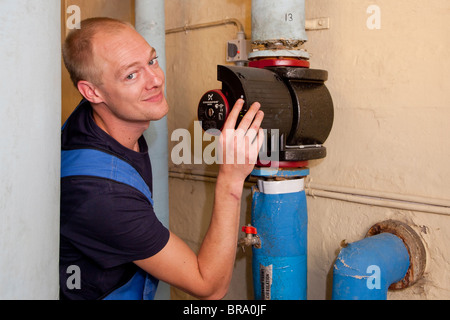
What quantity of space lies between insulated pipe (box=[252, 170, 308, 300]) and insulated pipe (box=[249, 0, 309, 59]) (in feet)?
1.12

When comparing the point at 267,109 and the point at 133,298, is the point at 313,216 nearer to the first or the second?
the point at 267,109

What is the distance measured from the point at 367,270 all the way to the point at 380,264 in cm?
5

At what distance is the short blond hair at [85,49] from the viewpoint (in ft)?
3.62

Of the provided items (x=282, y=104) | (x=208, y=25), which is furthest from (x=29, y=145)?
(x=208, y=25)

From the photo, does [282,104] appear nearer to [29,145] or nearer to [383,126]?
[383,126]

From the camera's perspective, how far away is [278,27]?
1.20 metres

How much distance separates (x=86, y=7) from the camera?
85.5 inches

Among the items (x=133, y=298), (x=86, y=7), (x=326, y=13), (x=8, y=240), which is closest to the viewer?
(x=8, y=240)

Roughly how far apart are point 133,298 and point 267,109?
597 mm

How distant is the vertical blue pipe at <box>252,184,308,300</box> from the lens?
1223mm

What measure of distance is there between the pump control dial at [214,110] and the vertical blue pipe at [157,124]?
0.47m

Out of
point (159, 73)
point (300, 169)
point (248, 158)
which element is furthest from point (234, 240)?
point (159, 73)

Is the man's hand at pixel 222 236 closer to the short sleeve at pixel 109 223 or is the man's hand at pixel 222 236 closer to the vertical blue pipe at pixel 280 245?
the short sleeve at pixel 109 223

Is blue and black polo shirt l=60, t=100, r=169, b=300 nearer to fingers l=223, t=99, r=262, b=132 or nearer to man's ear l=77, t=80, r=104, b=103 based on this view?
man's ear l=77, t=80, r=104, b=103
